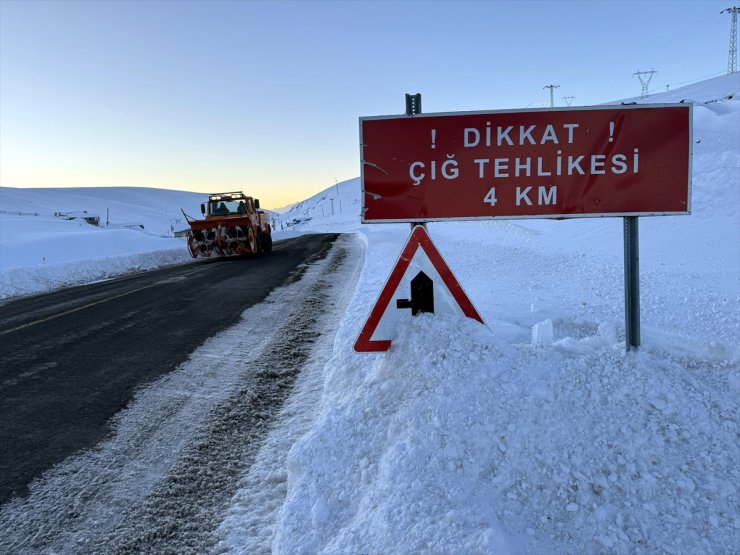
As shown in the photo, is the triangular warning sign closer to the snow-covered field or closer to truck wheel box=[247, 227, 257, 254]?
the snow-covered field

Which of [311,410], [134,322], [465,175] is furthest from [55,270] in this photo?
[465,175]

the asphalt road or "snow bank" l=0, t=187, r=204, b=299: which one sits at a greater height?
"snow bank" l=0, t=187, r=204, b=299

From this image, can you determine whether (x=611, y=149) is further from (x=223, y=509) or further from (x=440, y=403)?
(x=223, y=509)

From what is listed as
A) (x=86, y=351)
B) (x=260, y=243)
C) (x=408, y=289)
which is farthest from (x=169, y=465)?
(x=260, y=243)

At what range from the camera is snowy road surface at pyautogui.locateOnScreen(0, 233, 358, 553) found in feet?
8.20

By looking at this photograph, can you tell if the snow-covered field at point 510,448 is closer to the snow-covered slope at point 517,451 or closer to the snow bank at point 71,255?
the snow-covered slope at point 517,451

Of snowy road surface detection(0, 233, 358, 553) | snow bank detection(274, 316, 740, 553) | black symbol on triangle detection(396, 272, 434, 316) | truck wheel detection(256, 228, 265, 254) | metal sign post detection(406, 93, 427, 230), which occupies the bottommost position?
snowy road surface detection(0, 233, 358, 553)

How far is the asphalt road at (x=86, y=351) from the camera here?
3.53m

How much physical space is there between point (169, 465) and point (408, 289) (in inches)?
79.2

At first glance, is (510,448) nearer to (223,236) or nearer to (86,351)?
(86,351)

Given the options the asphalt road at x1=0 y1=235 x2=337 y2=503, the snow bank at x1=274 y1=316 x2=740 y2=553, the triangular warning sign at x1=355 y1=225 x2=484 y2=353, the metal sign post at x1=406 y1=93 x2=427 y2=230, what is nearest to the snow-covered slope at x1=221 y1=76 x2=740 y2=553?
the snow bank at x1=274 y1=316 x2=740 y2=553

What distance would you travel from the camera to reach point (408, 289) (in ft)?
10.5

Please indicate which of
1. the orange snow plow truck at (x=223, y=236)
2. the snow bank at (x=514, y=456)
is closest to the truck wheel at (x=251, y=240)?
the orange snow plow truck at (x=223, y=236)

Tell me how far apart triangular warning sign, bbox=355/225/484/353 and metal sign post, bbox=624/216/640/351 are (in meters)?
1.05
